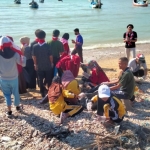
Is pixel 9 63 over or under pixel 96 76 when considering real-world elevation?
over

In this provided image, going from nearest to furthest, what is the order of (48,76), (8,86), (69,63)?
(8,86) → (48,76) → (69,63)

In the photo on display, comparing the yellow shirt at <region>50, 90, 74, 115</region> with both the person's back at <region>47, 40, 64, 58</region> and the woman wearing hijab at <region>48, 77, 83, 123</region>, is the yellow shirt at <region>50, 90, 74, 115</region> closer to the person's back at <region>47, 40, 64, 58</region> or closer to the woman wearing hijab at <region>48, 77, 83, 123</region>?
the woman wearing hijab at <region>48, 77, 83, 123</region>

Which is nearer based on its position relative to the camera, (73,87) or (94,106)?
(94,106)

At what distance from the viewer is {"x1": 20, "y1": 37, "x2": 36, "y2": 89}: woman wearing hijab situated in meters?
7.09

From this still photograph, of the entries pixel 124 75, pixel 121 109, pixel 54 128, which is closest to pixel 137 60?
pixel 124 75

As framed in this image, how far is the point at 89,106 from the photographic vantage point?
5.80 m

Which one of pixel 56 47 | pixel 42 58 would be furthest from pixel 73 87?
pixel 56 47

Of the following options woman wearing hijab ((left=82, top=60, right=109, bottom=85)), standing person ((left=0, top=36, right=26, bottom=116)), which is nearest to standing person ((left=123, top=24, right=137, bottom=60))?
woman wearing hijab ((left=82, top=60, right=109, bottom=85))

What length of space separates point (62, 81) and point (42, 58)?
68 cm

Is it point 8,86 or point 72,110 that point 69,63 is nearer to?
point 72,110

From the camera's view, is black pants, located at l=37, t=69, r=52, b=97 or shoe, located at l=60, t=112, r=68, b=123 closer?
shoe, located at l=60, t=112, r=68, b=123

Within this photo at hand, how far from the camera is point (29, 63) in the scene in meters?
7.32

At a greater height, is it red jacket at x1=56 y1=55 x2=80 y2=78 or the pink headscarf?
red jacket at x1=56 y1=55 x2=80 y2=78

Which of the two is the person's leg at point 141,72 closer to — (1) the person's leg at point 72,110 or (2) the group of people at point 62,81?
(2) the group of people at point 62,81
